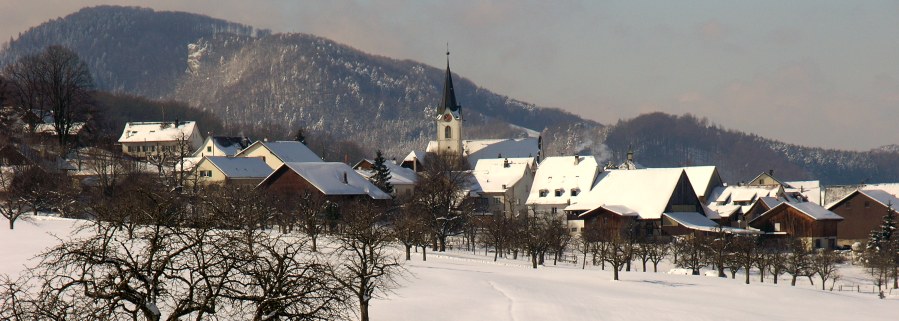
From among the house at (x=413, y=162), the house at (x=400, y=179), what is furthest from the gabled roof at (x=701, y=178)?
the house at (x=413, y=162)

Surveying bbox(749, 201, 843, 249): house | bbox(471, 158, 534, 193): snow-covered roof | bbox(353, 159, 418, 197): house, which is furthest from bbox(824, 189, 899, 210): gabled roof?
bbox(353, 159, 418, 197): house

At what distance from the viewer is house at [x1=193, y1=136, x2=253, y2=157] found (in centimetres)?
13350

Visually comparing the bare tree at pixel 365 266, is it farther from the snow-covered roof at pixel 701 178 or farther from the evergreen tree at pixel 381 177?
the snow-covered roof at pixel 701 178

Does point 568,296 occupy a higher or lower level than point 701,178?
lower

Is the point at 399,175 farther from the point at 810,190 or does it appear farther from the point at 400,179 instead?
the point at 810,190

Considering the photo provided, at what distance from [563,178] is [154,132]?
6507cm

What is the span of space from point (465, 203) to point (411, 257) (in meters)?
32.1

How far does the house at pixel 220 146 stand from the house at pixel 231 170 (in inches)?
1017

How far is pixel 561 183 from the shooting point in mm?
112000

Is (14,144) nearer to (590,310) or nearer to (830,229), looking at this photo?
(590,310)

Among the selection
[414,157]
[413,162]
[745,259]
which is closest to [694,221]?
[745,259]

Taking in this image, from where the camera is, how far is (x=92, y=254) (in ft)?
65.2

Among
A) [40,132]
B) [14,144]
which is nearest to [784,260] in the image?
[14,144]

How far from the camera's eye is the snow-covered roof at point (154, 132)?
14525cm
